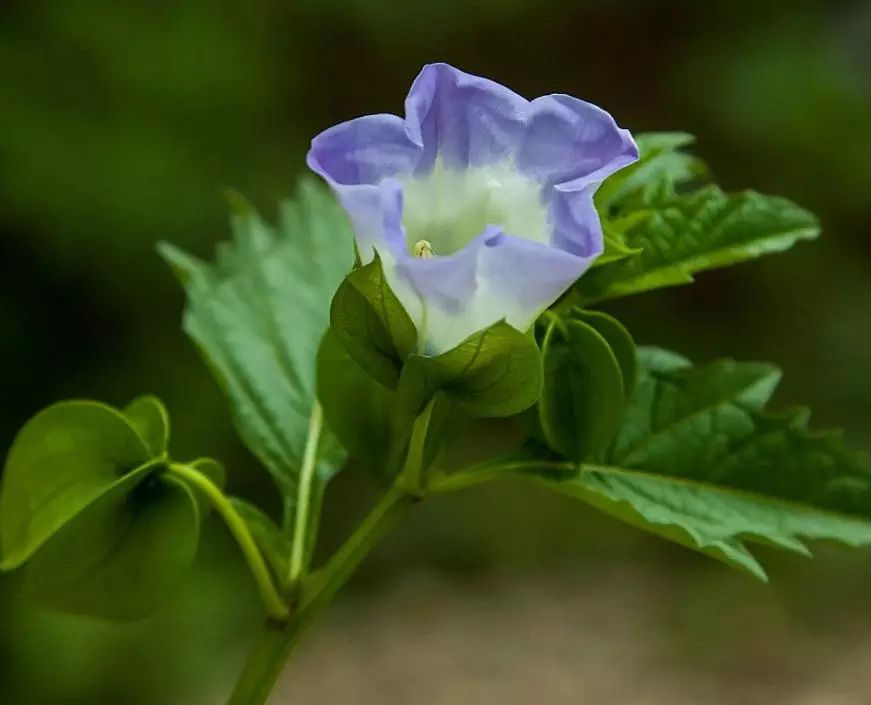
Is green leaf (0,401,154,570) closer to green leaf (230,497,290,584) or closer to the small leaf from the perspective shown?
green leaf (230,497,290,584)

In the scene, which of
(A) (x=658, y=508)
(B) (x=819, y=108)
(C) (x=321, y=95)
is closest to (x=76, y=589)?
(A) (x=658, y=508)

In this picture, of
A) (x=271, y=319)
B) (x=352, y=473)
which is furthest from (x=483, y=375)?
(x=352, y=473)

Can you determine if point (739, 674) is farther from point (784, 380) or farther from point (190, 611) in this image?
point (190, 611)

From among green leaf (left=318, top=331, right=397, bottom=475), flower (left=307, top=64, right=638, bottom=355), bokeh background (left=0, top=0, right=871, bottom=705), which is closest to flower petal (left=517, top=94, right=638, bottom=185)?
flower (left=307, top=64, right=638, bottom=355)

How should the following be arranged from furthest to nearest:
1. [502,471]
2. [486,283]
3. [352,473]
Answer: [352,473] < [502,471] < [486,283]

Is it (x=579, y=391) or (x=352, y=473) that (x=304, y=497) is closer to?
(x=579, y=391)

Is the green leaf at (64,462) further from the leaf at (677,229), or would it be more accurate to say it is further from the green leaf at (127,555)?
the leaf at (677,229)
